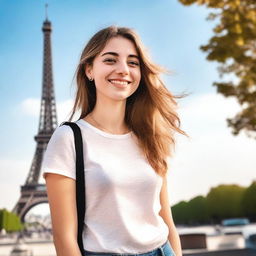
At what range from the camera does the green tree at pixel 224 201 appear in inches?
2372

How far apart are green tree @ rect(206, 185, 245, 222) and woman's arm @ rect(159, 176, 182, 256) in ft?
191

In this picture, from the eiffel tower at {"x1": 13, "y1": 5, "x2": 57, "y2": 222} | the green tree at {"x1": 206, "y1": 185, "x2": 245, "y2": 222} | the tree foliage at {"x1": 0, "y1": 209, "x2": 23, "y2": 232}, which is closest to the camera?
the eiffel tower at {"x1": 13, "y1": 5, "x2": 57, "y2": 222}

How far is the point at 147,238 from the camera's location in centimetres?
222

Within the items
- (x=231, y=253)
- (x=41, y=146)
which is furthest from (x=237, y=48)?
(x=41, y=146)

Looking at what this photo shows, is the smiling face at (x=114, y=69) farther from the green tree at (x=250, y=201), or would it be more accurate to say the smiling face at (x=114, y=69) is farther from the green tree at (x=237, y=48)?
the green tree at (x=250, y=201)

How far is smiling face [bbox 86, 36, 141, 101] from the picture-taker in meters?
2.41

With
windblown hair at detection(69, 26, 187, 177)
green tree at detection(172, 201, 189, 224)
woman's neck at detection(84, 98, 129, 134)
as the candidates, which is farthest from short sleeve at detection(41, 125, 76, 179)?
green tree at detection(172, 201, 189, 224)

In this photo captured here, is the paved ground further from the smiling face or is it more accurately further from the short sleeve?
the short sleeve

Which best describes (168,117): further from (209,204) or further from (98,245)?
(209,204)

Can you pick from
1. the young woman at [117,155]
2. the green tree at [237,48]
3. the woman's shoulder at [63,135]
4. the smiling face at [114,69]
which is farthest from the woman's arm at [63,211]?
the green tree at [237,48]

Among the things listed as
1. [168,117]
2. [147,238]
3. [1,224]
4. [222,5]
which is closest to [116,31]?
[168,117]

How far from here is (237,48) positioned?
40.3 ft

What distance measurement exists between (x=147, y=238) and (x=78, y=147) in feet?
1.59

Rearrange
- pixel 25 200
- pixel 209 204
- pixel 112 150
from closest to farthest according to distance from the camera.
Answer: pixel 112 150 → pixel 25 200 → pixel 209 204
